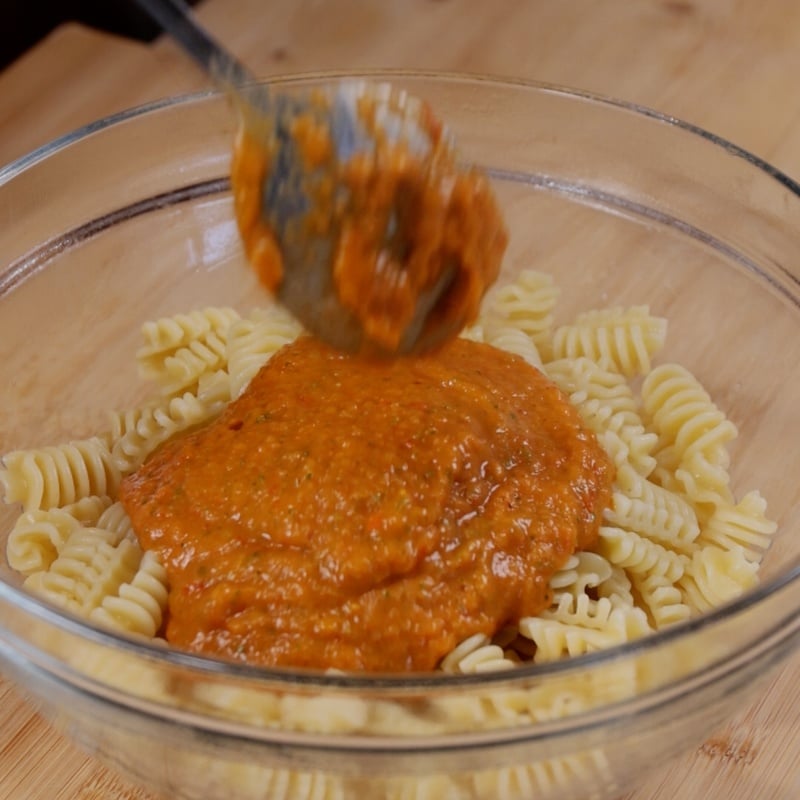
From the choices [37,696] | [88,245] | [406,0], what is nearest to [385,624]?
[37,696]

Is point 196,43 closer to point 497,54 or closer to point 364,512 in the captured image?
point 364,512

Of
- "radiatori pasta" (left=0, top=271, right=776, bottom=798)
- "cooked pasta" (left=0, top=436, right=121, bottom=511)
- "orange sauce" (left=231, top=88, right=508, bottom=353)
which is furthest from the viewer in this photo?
"cooked pasta" (left=0, top=436, right=121, bottom=511)

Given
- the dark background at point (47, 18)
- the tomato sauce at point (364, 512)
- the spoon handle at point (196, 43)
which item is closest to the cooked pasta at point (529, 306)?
the tomato sauce at point (364, 512)

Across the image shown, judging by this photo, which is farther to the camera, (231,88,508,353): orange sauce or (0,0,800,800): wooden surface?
(0,0,800,800): wooden surface

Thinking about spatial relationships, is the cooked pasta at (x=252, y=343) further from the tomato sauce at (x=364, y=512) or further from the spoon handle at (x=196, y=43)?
the spoon handle at (x=196, y=43)

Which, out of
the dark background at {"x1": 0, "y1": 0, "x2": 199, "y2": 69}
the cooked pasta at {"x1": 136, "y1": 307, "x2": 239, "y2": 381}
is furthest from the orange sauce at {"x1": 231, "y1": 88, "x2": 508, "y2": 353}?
the dark background at {"x1": 0, "y1": 0, "x2": 199, "y2": 69}

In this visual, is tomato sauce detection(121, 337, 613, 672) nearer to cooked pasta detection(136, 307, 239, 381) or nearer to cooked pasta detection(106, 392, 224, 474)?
cooked pasta detection(106, 392, 224, 474)
